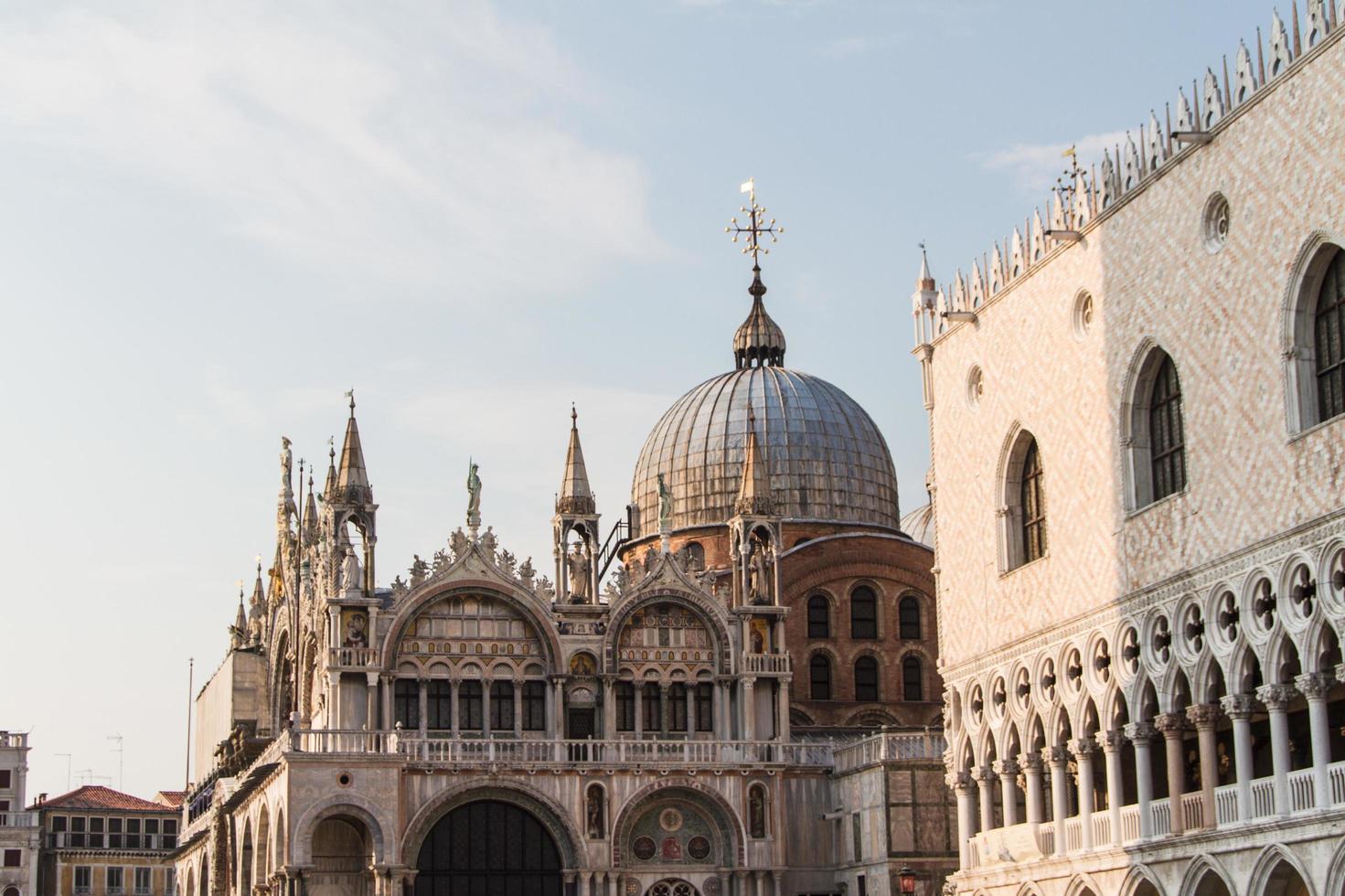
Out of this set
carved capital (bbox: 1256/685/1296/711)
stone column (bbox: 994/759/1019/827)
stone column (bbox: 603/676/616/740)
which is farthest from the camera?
stone column (bbox: 603/676/616/740)

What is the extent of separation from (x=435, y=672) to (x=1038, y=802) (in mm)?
16321

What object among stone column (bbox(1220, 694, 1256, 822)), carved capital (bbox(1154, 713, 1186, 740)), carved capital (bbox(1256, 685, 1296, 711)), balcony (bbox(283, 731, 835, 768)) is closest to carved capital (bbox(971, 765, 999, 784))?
carved capital (bbox(1154, 713, 1186, 740))

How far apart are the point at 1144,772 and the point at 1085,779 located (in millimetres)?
2078

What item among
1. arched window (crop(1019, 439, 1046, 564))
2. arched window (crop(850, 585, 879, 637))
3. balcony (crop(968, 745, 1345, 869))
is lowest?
balcony (crop(968, 745, 1345, 869))

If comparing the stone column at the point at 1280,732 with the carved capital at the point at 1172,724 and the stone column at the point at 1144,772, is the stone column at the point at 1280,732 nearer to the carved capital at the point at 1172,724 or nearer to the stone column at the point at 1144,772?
the carved capital at the point at 1172,724

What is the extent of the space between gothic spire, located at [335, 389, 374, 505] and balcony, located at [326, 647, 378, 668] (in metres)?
3.66

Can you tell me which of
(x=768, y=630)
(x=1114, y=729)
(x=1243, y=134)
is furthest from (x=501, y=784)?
(x=1243, y=134)

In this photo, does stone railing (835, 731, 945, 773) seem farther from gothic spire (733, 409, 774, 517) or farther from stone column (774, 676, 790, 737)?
gothic spire (733, 409, 774, 517)

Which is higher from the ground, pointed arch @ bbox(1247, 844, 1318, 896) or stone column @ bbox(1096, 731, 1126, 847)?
stone column @ bbox(1096, 731, 1126, 847)

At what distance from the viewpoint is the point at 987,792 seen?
3959cm

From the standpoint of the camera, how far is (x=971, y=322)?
40.3 m

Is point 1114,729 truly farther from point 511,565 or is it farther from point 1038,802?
point 511,565

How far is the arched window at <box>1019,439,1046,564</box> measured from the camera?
124 ft

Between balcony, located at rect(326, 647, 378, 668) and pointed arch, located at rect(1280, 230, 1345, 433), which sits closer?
pointed arch, located at rect(1280, 230, 1345, 433)
